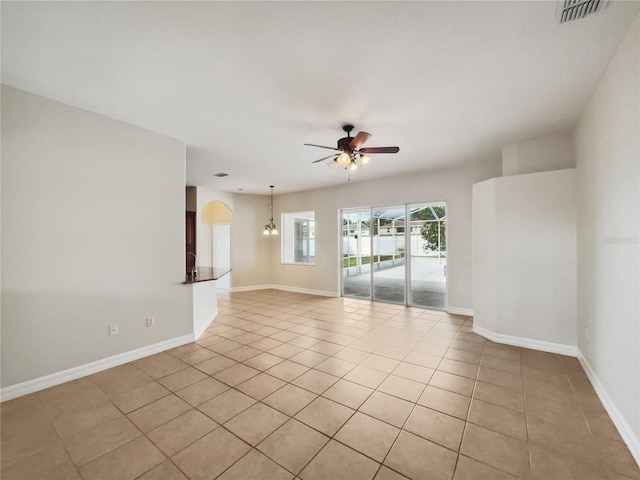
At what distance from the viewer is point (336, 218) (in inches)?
284

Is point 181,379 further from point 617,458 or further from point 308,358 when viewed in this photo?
point 617,458

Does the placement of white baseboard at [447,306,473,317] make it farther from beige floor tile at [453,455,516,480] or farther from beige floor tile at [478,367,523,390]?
beige floor tile at [453,455,516,480]

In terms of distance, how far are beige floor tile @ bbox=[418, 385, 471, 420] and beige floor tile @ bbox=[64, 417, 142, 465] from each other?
2476 millimetres

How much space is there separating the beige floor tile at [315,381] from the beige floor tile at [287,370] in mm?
76

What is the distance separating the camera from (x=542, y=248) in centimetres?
358

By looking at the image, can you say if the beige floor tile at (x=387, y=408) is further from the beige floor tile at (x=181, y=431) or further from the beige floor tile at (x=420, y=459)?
the beige floor tile at (x=181, y=431)

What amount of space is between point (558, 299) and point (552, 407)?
1.73m

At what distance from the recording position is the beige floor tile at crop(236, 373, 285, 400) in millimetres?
2609

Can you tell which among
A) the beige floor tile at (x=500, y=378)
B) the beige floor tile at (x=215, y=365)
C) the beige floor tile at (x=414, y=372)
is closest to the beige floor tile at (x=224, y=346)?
the beige floor tile at (x=215, y=365)

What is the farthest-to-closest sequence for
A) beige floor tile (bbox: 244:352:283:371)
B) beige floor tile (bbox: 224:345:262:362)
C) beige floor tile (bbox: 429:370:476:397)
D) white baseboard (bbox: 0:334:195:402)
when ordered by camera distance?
beige floor tile (bbox: 224:345:262:362)
beige floor tile (bbox: 244:352:283:371)
beige floor tile (bbox: 429:370:476:397)
white baseboard (bbox: 0:334:195:402)

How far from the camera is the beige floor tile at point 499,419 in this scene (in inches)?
81.6

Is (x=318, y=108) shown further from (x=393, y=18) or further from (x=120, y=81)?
(x=120, y=81)

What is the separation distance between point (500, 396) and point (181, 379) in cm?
329

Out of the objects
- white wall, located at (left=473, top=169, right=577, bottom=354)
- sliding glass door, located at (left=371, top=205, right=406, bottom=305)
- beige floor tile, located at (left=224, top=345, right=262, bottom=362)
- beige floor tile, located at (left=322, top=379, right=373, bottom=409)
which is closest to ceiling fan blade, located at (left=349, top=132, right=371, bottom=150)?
white wall, located at (left=473, top=169, right=577, bottom=354)
